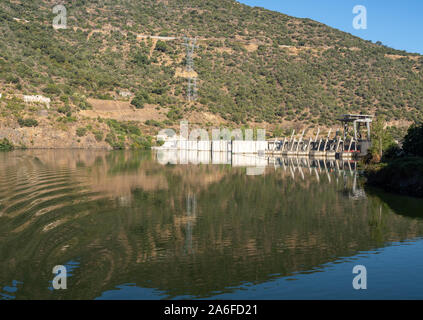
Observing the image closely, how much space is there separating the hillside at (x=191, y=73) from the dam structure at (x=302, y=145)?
1208 cm

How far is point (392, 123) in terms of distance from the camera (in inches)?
3401

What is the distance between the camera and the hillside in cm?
8562

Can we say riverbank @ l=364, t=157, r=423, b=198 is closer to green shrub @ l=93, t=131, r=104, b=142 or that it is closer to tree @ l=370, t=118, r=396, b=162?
tree @ l=370, t=118, r=396, b=162

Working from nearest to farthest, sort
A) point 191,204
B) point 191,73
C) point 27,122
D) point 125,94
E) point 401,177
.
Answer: point 191,204
point 401,177
point 27,122
point 125,94
point 191,73

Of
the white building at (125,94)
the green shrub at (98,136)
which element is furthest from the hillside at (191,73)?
the white building at (125,94)

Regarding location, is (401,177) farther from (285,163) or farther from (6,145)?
(6,145)

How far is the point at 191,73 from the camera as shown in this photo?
10206 centimetres

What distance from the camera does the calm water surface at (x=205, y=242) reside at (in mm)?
10367

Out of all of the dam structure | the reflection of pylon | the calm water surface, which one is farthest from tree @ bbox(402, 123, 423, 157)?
the dam structure

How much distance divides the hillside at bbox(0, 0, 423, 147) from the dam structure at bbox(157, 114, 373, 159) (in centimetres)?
1208

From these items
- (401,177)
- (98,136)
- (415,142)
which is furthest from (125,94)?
(401,177)

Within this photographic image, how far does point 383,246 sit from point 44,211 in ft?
42.4

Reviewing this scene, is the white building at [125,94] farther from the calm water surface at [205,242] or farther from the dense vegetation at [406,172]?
the calm water surface at [205,242]

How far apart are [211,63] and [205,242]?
97818 mm
